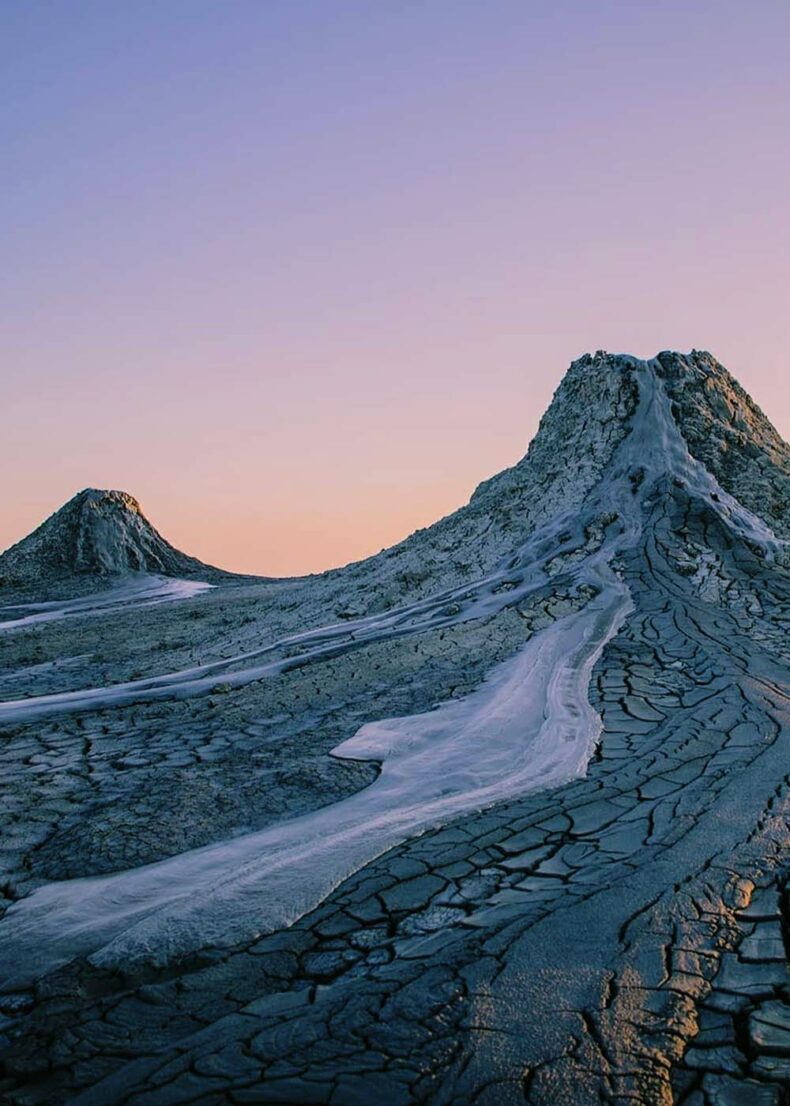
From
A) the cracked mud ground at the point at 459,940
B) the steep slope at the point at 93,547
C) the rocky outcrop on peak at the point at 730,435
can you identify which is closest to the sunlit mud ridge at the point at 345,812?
the cracked mud ground at the point at 459,940

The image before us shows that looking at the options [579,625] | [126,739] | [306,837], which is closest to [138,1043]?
[306,837]

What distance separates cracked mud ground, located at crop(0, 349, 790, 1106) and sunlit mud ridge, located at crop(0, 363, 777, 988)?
0.09 metres

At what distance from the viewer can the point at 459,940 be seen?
2.11 m

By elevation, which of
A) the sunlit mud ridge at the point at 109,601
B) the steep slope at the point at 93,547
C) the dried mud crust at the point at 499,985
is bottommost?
the dried mud crust at the point at 499,985

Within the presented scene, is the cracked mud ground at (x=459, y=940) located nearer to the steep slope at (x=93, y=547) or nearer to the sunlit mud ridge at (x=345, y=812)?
the sunlit mud ridge at (x=345, y=812)

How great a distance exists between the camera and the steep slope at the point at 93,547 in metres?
15.1

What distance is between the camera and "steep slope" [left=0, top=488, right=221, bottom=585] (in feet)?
49.6

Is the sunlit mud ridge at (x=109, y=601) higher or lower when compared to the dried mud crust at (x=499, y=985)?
higher

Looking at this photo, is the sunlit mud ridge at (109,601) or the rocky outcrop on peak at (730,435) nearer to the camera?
the rocky outcrop on peak at (730,435)

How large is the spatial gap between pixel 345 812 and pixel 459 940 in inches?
42.8

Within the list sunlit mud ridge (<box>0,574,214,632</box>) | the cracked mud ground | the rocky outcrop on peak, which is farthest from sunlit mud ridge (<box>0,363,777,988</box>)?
sunlit mud ridge (<box>0,574,214,632</box>)

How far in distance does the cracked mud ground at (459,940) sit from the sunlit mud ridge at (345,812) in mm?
91

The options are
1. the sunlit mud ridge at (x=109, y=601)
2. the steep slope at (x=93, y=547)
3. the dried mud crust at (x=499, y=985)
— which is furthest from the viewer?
the steep slope at (x=93, y=547)

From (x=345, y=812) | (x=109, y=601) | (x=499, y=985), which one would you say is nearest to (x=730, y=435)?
(x=345, y=812)
